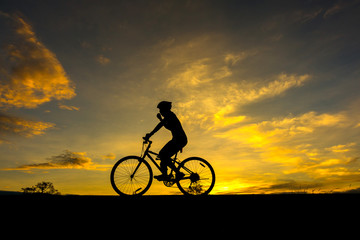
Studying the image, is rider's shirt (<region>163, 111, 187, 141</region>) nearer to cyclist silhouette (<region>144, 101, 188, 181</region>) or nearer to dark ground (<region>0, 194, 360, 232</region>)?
cyclist silhouette (<region>144, 101, 188, 181</region>)

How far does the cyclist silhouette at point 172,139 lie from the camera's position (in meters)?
8.51

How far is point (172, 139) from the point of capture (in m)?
8.65

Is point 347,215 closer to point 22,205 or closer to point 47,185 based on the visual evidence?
point 22,205

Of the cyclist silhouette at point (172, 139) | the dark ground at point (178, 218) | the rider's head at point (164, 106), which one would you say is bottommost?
the dark ground at point (178, 218)

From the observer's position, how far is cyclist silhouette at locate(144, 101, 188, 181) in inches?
335

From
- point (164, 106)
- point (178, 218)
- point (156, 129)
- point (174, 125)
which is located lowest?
point (178, 218)

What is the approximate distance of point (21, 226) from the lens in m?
4.05

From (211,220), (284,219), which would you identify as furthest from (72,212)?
(284,219)

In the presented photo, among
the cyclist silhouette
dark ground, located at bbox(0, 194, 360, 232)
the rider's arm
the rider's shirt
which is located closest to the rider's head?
the cyclist silhouette

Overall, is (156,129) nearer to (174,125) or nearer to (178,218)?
(174,125)

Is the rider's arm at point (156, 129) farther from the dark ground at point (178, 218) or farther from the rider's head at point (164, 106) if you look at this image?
the dark ground at point (178, 218)

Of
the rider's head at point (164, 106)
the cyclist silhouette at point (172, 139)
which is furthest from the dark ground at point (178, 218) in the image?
the rider's head at point (164, 106)

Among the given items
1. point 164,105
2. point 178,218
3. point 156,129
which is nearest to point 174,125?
point 156,129

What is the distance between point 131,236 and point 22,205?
2.25m
